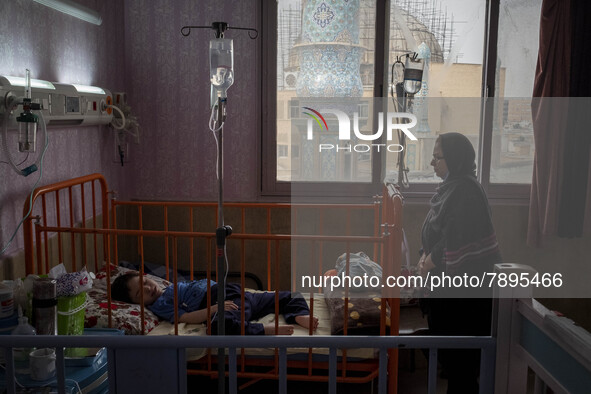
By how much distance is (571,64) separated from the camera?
3.45m

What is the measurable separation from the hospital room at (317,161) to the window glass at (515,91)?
0.04ft

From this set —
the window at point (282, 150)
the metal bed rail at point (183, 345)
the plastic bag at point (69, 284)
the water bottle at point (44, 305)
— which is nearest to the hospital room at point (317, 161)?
the window at point (282, 150)

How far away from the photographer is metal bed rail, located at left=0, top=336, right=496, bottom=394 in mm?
1236

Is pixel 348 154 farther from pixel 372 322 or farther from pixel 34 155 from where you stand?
pixel 34 155

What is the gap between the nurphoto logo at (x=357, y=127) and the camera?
371cm

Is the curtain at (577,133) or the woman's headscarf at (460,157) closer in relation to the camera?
the woman's headscarf at (460,157)

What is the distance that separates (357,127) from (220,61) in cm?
167

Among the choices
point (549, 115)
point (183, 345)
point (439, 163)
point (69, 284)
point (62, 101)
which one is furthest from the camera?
point (549, 115)

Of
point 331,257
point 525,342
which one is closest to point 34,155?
point 331,257

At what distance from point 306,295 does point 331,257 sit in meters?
0.85

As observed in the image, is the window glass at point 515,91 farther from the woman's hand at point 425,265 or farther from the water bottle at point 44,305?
the water bottle at point 44,305

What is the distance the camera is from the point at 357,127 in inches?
147

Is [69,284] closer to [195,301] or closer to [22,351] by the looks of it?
[22,351]

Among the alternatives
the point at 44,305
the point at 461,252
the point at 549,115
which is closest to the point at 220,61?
the point at 44,305
